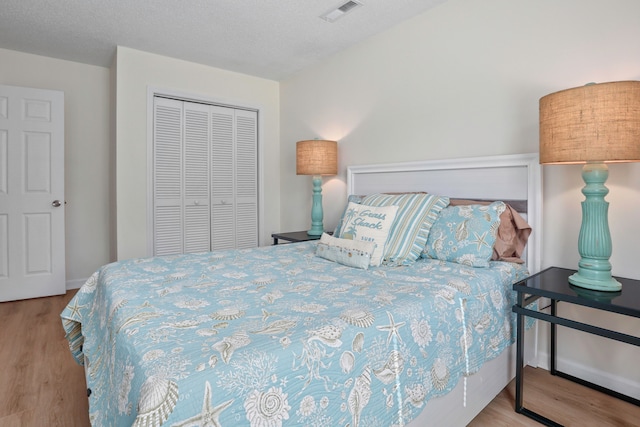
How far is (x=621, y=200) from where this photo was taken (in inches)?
69.7

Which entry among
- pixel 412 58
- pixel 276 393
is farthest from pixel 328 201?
pixel 276 393

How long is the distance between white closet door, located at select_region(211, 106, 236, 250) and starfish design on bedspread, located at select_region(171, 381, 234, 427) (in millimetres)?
3277

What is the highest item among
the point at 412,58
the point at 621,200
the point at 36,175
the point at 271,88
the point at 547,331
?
the point at 271,88

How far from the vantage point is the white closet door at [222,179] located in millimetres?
3883

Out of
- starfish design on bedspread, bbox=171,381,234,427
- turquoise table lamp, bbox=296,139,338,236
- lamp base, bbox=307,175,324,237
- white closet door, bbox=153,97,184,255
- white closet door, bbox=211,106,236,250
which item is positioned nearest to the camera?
starfish design on bedspread, bbox=171,381,234,427

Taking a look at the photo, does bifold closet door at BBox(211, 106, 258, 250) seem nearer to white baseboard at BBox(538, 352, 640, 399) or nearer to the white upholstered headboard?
the white upholstered headboard

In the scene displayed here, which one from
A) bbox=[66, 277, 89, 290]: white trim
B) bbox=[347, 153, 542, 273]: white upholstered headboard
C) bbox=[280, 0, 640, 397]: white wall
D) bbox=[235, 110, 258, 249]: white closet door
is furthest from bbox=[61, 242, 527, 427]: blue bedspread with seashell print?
bbox=[66, 277, 89, 290]: white trim

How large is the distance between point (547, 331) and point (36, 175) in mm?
4361

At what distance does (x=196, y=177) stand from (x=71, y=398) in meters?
2.38

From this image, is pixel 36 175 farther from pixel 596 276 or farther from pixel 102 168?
pixel 596 276

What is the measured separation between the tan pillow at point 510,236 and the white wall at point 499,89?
16 cm

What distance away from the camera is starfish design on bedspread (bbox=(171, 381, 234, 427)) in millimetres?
736

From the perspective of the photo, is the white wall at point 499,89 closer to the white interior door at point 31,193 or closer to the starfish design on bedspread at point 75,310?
the starfish design on bedspread at point 75,310

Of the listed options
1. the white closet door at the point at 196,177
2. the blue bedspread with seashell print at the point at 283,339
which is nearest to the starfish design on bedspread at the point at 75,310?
the blue bedspread with seashell print at the point at 283,339
